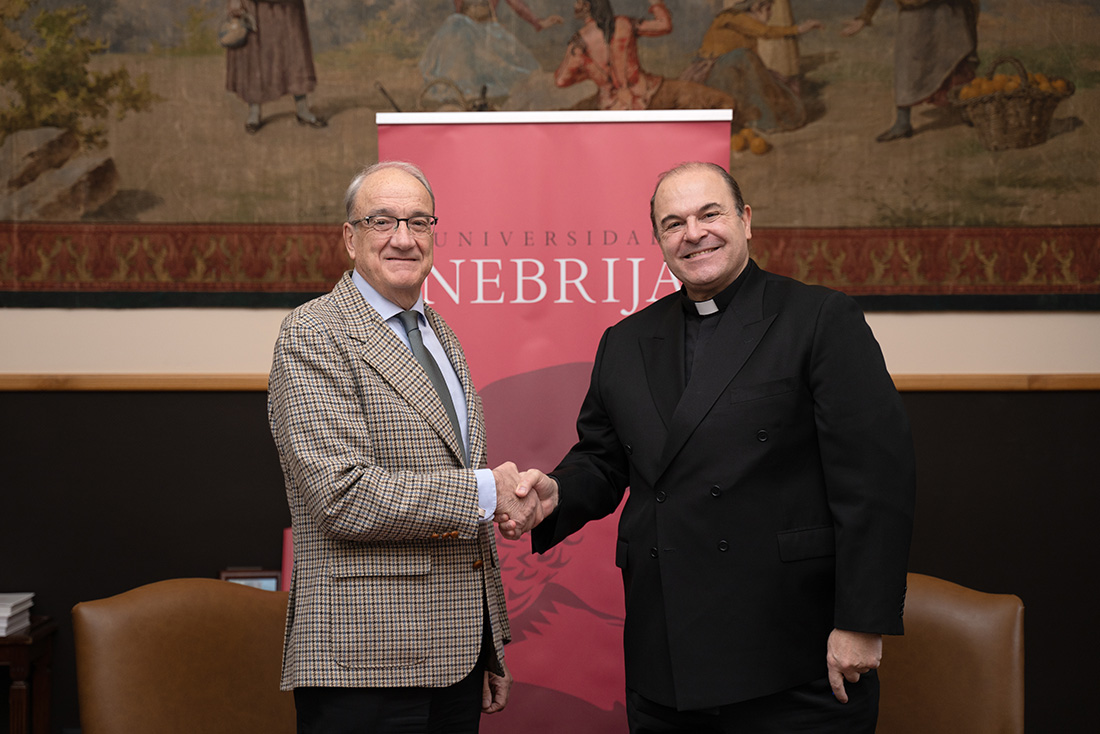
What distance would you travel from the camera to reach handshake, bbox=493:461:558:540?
71.6 inches

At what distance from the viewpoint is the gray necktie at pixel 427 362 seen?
1.86m

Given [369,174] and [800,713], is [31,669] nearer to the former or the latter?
[369,174]

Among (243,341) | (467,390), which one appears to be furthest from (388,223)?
(243,341)

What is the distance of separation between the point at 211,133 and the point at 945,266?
10.4ft

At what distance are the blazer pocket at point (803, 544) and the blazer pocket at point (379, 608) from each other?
2.32 ft

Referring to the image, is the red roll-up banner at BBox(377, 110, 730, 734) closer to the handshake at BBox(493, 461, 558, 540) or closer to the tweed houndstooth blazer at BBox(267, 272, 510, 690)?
the handshake at BBox(493, 461, 558, 540)

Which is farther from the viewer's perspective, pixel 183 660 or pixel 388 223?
pixel 183 660

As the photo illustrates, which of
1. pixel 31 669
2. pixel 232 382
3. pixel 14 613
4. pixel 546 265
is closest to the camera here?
pixel 546 265

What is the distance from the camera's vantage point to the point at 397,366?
178 cm

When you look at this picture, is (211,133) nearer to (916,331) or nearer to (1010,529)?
(916,331)

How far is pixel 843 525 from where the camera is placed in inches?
64.8

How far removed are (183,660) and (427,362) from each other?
1.13m

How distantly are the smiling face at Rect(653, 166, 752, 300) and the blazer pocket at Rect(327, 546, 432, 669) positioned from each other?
0.86 meters

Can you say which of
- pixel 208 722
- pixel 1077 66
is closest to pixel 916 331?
pixel 1077 66
